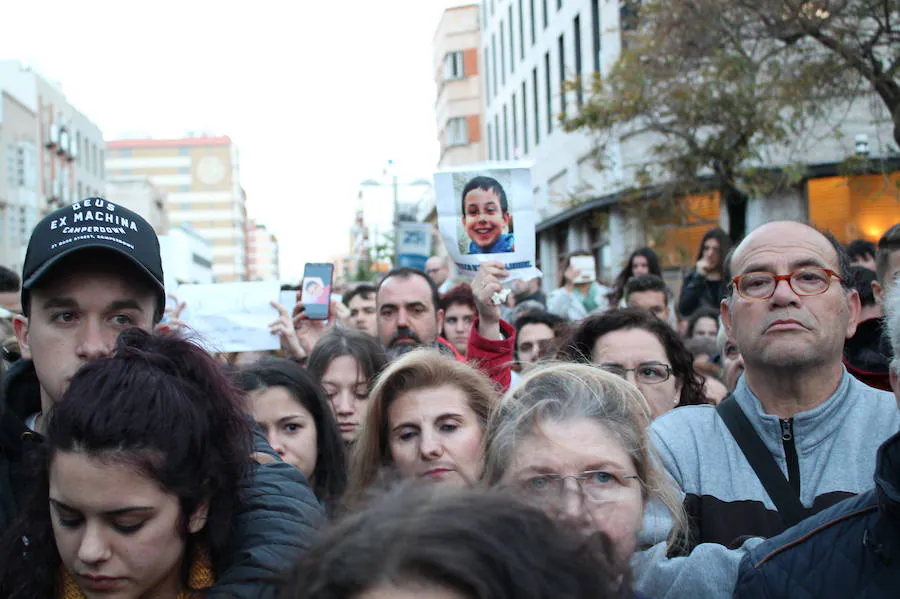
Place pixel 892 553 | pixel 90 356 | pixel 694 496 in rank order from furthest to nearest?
pixel 694 496 → pixel 90 356 → pixel 892 553

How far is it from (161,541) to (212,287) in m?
4.53

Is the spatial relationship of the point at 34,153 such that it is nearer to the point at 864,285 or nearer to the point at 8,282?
the point at 8,282

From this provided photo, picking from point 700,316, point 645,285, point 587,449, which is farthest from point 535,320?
point 587,449

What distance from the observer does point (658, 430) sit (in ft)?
10.7

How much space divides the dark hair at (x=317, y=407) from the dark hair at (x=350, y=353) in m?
0.64

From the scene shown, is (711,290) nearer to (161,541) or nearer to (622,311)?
(622,311)

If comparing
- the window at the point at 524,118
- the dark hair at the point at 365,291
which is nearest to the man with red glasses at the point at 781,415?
the dark hair at the point at 365,291

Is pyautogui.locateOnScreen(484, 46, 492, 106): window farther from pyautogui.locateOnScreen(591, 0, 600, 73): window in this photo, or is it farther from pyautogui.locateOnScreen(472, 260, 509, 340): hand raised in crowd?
pyautogui.locateOnScreen(472, 260, 509, 340): hand raised in crowd

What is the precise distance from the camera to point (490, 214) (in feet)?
17.5

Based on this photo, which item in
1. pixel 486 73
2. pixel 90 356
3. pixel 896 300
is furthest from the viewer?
pixel 486 73

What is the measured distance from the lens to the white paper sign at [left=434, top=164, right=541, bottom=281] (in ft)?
17.3

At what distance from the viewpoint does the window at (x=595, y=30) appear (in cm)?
2659

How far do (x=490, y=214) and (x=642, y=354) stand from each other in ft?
4.41

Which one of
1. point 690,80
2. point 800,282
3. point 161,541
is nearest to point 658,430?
point 800,282
